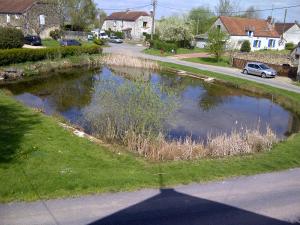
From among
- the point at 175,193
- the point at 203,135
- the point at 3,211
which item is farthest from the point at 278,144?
the point at 3,211

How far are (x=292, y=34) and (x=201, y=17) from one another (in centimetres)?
2239

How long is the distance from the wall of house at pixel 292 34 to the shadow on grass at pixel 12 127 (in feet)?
253

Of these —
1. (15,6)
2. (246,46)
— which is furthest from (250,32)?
(15,6)

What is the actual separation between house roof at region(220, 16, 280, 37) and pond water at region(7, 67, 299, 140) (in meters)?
33.5

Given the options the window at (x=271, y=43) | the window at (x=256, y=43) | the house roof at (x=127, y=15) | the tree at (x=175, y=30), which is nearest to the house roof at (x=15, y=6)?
the tree at (x=175, y=30)

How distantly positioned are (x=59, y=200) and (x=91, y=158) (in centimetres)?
367

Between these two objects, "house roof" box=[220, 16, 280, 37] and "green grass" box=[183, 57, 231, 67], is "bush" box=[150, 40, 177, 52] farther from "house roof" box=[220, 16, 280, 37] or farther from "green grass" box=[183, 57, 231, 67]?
"house roof" box=[220, 16, 280, 37]

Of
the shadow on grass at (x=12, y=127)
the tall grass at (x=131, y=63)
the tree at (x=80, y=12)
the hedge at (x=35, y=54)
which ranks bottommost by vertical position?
the shadow on grass at (x=12, y=127)

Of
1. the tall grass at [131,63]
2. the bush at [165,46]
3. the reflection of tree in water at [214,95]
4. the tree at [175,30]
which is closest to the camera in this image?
the reflection of tree in water at [214,95]

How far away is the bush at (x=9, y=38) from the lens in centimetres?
3774

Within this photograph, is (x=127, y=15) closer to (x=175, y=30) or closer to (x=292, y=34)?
(x=175, y=30)

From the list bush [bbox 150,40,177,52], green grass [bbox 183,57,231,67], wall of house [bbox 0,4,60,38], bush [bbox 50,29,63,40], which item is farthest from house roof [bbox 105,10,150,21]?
green grass [bbox 183,57,231,67]

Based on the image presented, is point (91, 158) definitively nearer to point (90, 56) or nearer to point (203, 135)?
point (203, 135)

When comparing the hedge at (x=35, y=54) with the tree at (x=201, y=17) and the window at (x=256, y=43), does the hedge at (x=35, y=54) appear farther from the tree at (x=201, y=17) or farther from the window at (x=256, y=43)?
the tree at (x=201, y=17)
